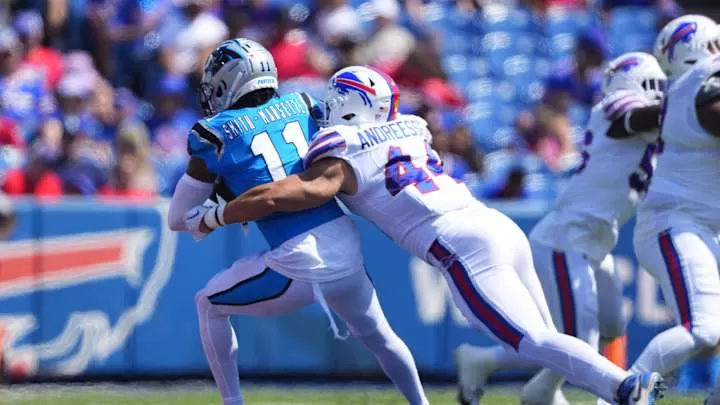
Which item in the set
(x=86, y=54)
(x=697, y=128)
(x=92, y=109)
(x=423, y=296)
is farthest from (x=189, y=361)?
(x=697, y=128)

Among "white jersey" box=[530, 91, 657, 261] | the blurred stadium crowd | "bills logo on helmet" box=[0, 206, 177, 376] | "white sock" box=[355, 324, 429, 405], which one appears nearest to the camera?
"white sock" box=[355, 324, 429, 405]

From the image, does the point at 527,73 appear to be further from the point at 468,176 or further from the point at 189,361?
the point at 189,361

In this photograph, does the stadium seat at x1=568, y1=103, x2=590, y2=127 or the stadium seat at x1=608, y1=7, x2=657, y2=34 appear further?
the stadium seat at x1=608, y1=7, x2=657, y2=34

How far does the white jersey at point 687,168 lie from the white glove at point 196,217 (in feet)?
6.78

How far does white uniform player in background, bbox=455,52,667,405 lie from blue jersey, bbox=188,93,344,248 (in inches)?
57.7

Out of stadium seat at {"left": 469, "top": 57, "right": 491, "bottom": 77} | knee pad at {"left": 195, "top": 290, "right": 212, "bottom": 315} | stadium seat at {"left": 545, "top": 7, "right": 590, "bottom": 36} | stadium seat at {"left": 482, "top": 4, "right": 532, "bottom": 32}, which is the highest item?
stadium seat at {"left": 482, "top": 4, "right": 532, "bottom": 32}

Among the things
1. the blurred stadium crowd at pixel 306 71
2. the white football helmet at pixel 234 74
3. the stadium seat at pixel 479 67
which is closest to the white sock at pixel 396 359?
the white football helmet at pixel 234 74

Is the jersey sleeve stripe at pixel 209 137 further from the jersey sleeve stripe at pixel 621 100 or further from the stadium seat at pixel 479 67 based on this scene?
the stadium seat at pixel 479 67

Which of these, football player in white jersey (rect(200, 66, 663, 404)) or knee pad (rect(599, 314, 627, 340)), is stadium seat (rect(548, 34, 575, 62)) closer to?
knee pad (rect(599, 314, 627, 340))

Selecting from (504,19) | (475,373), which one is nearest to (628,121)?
(475,373)

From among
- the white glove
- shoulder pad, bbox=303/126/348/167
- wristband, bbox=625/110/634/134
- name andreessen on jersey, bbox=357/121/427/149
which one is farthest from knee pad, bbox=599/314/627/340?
the white glove

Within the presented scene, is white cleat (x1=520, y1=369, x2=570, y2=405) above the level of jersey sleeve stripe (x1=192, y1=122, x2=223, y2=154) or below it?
below

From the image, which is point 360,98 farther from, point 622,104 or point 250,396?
point 250,396

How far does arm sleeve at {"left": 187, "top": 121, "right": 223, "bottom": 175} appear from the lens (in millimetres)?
5895
